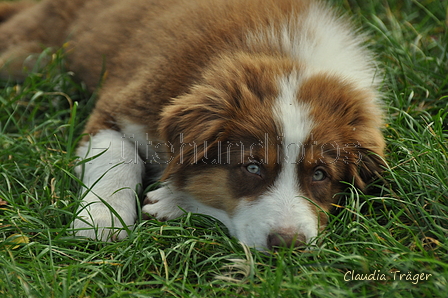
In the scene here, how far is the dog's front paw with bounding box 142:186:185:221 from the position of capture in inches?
147

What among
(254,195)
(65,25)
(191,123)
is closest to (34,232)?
(191,123)

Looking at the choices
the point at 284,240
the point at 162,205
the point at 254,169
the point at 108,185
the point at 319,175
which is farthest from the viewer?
the point at 108,185

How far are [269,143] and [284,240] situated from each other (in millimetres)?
654

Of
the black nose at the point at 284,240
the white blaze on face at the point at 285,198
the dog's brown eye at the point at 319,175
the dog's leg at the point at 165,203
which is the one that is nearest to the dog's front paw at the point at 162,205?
the dog's leg at the point at 165,203

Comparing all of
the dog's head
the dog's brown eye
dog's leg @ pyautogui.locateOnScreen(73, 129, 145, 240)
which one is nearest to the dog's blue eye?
the dog's head

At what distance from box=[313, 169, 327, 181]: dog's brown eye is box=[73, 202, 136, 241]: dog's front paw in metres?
1.33

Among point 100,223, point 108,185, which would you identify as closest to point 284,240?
point 100,223

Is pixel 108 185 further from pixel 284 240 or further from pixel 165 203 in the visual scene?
pixel 284 240

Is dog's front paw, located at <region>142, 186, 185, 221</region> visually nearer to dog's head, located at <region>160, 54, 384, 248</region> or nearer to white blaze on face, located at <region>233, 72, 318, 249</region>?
dog's head, located at <region>160, 54, 384, 248</region>

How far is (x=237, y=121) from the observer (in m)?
3.49

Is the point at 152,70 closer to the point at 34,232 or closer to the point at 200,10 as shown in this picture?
the point at 200,10

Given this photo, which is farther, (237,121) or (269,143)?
(237,121)

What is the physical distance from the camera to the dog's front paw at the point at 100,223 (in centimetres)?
347

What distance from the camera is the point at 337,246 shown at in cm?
327
